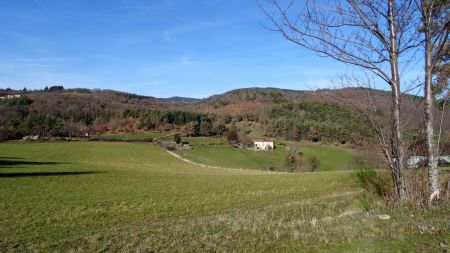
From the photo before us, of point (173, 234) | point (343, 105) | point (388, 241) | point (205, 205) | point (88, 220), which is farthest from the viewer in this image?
point (205, 205)

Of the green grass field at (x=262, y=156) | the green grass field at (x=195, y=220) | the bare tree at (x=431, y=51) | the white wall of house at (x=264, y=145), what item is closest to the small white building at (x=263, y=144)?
the white wall of house at (x=264, y=145)

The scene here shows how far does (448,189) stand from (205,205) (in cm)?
1345

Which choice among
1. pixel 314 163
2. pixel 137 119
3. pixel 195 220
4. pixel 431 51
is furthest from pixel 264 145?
pixel 431 51

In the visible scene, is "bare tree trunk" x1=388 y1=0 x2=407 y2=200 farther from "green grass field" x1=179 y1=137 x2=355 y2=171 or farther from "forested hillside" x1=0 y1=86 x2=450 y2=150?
"forested hillside" x1=0 y1=86 x2=450 y2=150

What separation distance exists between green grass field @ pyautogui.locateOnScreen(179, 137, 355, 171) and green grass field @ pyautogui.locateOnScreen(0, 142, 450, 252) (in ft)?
145

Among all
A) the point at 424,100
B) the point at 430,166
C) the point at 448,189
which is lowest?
the point at 448,189

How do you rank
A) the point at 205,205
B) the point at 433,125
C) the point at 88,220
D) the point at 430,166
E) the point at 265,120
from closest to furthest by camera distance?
the point at 430,166 < the point at 433,125 < the point at 88,220 < the point at 205,205 < the point at 265,120

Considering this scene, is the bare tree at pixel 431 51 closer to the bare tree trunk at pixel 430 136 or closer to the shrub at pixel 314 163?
the bare tree trunk at pixel 430 136

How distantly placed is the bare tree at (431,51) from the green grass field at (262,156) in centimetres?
6356

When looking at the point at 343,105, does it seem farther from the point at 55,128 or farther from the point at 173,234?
the point at 55,128

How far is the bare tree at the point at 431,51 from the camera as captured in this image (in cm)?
689

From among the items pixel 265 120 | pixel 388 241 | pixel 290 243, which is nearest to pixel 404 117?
pixel 388 241

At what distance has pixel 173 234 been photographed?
19.8 feet

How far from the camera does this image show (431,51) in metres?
7.32
